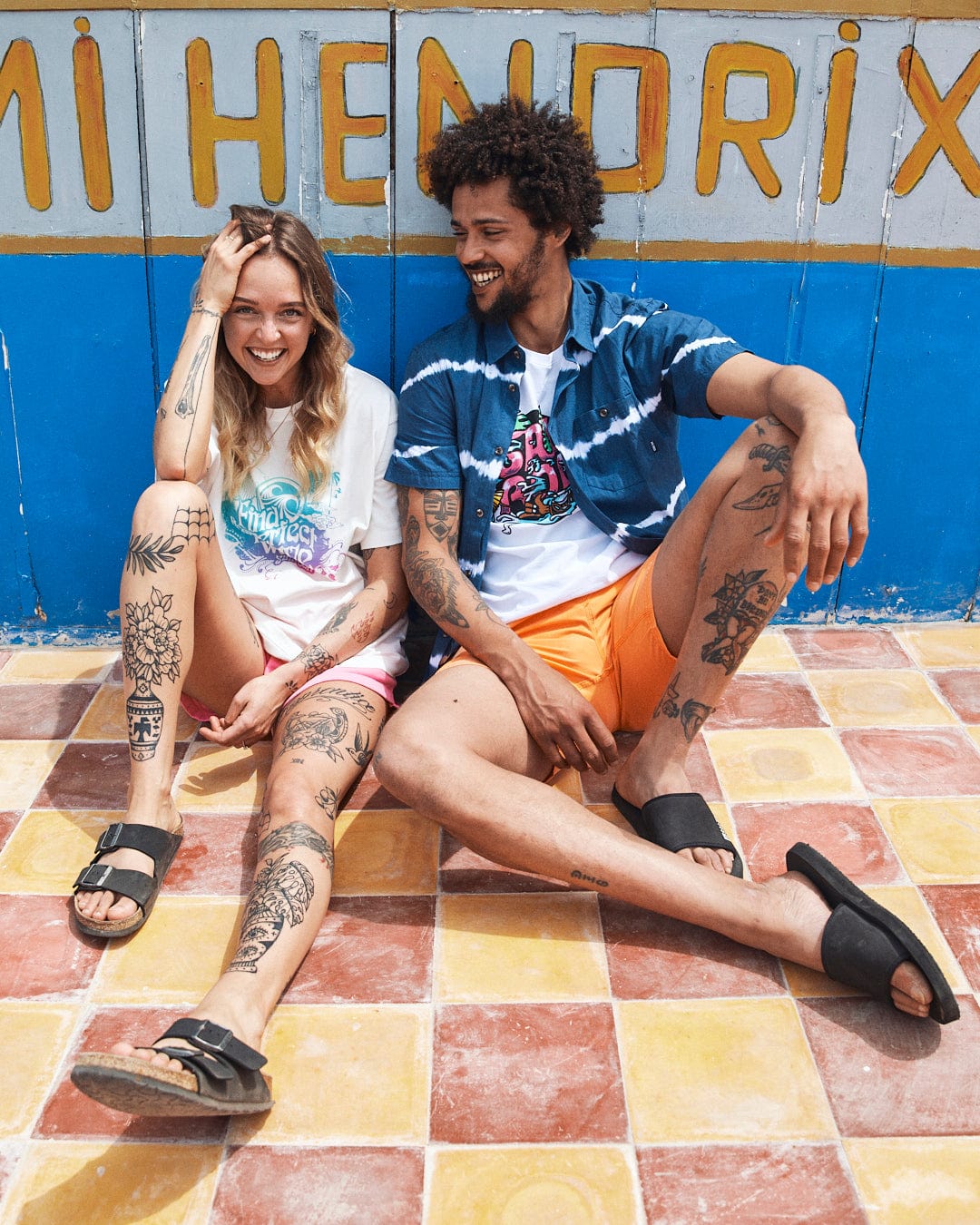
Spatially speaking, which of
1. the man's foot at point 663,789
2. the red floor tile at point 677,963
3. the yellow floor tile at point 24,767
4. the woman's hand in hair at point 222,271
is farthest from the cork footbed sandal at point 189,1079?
the woman's hand in hair at point 222,271

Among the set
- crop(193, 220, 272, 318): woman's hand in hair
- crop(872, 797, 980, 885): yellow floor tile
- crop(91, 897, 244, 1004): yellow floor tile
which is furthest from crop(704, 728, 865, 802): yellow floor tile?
crop(193, 220, 272, 318): woman's hand in hair

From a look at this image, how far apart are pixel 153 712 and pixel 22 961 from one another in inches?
20.8

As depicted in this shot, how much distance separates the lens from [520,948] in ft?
7.02

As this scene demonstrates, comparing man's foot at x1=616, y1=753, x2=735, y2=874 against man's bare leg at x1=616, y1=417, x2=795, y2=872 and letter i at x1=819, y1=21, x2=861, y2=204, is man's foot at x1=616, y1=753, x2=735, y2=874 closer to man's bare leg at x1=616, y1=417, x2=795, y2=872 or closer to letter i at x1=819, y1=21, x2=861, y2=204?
man's bare leg at x1=616, y1=417, x2=795, y2=872

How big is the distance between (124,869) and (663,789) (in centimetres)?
110

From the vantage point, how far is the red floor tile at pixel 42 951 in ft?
6.71

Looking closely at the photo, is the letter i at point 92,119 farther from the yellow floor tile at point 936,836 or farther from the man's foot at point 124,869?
the yellow floor tile at point 936,836

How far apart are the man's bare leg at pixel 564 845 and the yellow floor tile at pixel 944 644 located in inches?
50.7

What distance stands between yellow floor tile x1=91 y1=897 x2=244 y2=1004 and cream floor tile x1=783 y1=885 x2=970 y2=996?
3.46 ft

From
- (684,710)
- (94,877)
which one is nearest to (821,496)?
(684,710)

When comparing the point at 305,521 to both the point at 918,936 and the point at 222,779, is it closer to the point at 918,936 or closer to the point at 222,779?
the point at 222,779

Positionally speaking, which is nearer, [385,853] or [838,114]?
[385,853]

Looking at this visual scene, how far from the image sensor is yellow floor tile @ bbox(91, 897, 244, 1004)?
2031 mm

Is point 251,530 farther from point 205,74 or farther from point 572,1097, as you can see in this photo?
point 572,1097
